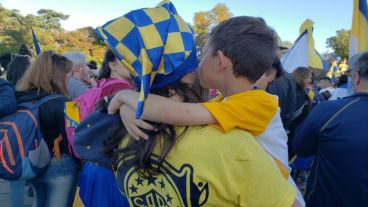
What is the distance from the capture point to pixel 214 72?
1.27 metres

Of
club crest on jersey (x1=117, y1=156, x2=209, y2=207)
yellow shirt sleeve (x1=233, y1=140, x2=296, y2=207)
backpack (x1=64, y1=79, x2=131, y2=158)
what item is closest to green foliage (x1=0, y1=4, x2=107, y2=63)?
backpack (x1=64, y1=79, x2=131, y2=158)

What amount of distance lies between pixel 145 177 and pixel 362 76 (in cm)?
180

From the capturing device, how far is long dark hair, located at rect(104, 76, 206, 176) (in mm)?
1186

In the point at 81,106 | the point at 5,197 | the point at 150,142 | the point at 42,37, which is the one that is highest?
the point at 150,142

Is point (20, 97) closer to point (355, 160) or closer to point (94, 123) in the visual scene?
point (94, 123)

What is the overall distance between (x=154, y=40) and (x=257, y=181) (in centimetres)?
53

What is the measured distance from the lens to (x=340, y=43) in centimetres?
3681

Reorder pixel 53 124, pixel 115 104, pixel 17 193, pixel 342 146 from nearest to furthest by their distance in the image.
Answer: pixel 115 104 → pixel 342 146 → pixel 53 124 → pixel 17 193

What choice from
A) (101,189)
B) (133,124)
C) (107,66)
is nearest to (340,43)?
(107,66)

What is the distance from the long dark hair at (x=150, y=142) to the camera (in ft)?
3.89

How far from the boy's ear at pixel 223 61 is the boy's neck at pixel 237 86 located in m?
0.06

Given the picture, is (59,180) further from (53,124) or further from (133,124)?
(133,124)

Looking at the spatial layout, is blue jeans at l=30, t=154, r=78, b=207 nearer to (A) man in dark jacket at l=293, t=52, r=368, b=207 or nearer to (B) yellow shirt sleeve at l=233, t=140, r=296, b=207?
(A) man in dark jacket at l=293, t=52, r=368, b=207

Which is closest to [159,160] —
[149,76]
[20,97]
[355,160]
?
[149,76]
